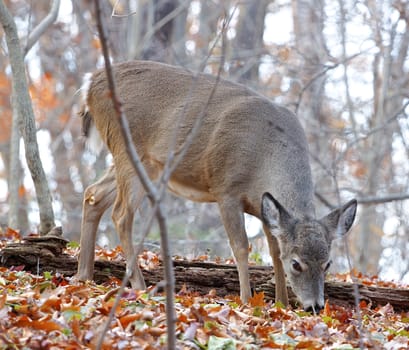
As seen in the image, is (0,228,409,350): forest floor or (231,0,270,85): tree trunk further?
(231,0,270,85): tree trunk

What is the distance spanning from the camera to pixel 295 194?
7.25 metres

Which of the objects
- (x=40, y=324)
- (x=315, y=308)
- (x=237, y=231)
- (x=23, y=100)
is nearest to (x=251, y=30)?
(x=23, y=100)

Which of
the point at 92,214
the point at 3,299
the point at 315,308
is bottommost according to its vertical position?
the point at 315,308

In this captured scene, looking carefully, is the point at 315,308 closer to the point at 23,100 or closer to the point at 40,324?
the point at 40,324

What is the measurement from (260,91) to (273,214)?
1280 centimetres

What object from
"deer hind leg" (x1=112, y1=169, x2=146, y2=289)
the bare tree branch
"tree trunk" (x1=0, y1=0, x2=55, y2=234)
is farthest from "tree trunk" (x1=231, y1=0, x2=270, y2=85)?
Result: "deer hind leg" (x1=112, y1=169, x2=146, y2=289)

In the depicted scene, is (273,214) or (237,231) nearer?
(273,214)

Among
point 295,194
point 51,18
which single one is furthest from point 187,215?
point 295,194

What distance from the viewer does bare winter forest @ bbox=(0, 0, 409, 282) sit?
1470 cm

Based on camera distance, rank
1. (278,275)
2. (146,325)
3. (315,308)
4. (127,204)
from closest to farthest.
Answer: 1. (146,325)
2. (315,308)
3. (278,275)
4. (127,204)

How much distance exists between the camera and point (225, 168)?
295 inches

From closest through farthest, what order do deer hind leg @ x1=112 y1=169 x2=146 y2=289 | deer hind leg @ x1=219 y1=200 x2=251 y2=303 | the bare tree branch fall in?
deer hind leg @ x1=219 y1=200 x2=251 y2=303, deer hind leg @ x1=112 y1=169 x2=146 y2=289, the bare tree branch

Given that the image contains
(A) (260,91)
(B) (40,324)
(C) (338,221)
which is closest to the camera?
(B) (40,324)

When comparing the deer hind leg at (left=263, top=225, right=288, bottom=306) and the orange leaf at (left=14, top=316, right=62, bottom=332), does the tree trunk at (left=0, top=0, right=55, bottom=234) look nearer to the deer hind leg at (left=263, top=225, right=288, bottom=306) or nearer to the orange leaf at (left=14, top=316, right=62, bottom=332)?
the deer hind leg at (left=263, top=225, right=288, bottom=306)
